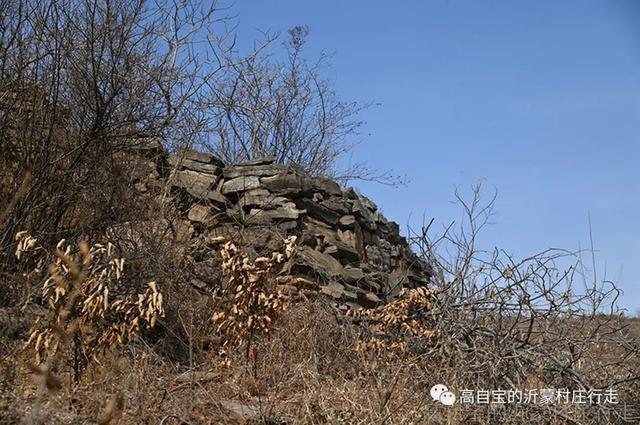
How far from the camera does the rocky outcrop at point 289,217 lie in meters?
7.74

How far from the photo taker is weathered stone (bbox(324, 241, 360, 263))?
8.27 m

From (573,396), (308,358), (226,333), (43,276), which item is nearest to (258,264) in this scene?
(226,333)

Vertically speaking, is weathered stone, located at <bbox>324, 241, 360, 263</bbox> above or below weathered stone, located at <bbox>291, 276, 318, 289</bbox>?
above

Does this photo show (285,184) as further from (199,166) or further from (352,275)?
(352,275)

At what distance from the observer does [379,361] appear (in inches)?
238

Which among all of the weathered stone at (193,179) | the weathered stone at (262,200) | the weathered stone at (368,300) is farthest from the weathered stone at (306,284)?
the weathered stone at (193,179)

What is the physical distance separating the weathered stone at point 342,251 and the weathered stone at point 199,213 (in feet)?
4.45

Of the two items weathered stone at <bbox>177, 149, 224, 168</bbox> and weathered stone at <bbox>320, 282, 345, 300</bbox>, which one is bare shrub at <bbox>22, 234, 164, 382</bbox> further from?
weathered stone at <bbox>177, 149, 224, 168</bbox>

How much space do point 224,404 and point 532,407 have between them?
2.23m

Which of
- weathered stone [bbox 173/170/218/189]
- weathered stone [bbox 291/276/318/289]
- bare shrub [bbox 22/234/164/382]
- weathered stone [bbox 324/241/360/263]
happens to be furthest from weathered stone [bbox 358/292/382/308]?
bare shrub [bbox 22/234/164/382]

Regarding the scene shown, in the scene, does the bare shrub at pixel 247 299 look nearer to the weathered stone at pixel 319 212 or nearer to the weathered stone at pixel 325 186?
the weathered stone at pixel 319 212

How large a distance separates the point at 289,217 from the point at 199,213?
949mm

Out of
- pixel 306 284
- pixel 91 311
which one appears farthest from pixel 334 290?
pixel 91 311

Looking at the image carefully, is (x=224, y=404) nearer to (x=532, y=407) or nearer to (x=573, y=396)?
(x=532, y=407)
